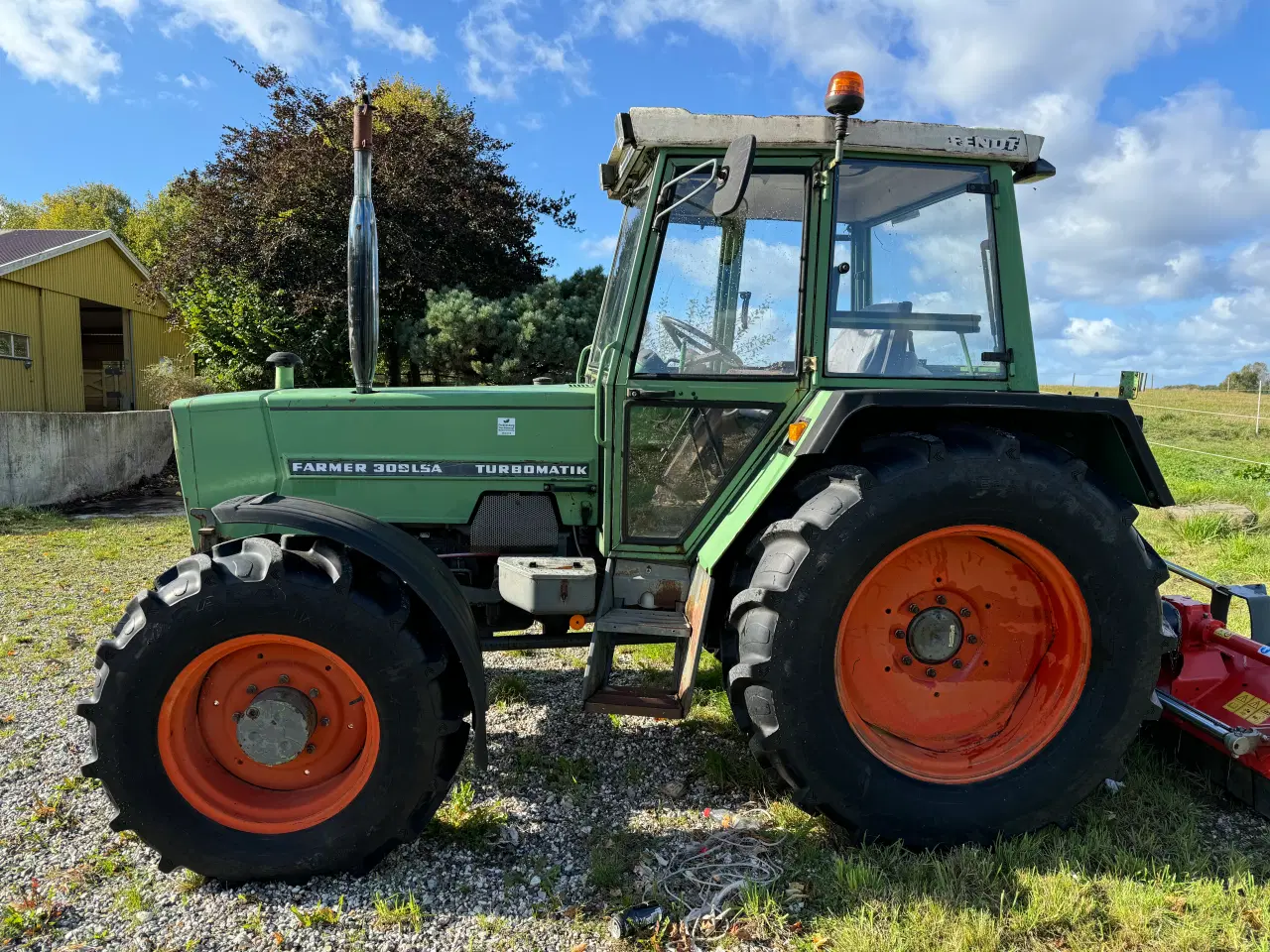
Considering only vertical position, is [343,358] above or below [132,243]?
below

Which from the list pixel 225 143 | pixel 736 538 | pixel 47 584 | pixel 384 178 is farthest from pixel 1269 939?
pixel 225 143

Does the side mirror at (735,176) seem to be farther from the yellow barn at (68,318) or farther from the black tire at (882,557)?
the yellow barn at (68,318)

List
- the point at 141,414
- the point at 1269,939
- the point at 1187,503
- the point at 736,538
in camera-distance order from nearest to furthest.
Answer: the point at 1269,939 → the point at 736,538 → the point at 1187,503 → the point at 141,414

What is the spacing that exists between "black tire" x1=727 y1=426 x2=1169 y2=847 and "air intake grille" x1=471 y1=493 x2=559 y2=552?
0.93 m

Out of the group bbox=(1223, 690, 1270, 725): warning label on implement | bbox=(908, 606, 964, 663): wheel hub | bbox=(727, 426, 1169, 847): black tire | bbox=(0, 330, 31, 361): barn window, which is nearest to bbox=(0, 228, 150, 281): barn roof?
bbox=(0, 330, 31, 361): barn window

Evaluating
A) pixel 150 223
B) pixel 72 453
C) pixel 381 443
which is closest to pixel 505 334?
pixel 72 453

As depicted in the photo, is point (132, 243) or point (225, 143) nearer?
point (225, 143)

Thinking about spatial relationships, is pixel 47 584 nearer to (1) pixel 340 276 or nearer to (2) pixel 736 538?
(2) pixel 736 538

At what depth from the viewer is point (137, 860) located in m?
2.65

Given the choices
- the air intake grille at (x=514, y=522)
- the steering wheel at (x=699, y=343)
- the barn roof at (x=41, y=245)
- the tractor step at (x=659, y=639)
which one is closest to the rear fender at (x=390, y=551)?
the tractor step at (x=659, y=639)

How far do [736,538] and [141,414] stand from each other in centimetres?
1217

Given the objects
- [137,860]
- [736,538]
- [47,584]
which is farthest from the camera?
[47,584]

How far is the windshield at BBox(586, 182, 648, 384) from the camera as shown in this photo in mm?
3160

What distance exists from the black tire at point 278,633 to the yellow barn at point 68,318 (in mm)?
18177
